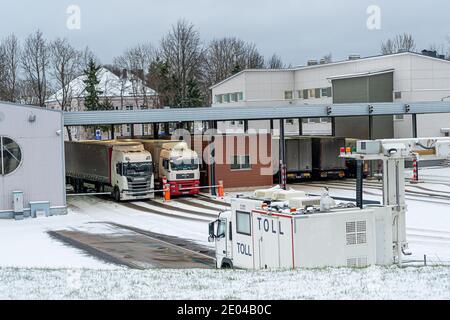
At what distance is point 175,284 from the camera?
12.9 meters

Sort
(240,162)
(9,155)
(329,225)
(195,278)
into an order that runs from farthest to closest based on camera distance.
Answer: (240,162) → (9,155) → (329,225) → (195,278)

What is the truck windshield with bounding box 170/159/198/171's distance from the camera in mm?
38688

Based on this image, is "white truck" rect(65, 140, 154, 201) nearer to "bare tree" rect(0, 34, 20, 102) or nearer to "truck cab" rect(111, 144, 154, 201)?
"truck cab" rect(111, 144, 154, 201)

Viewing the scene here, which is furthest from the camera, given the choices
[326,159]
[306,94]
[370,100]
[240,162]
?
[306,94]

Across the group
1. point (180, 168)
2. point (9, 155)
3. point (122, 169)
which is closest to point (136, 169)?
point (122, 169)

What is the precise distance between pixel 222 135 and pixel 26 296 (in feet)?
94.5

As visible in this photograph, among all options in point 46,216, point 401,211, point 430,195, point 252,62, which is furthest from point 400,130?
point 252,62

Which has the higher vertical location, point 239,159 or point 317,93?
point 317,93

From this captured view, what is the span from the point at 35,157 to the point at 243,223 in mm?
18069

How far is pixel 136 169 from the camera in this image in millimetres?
37562

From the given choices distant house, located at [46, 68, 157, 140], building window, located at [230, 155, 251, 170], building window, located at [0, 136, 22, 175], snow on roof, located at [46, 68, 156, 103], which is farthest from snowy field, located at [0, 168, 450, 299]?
snow on roof, located at [46, 68, 156, 103]

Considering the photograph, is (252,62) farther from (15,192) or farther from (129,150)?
(15,192)

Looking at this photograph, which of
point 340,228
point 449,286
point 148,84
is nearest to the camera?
point 449,286

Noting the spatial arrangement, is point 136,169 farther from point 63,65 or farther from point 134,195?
point 63,65
